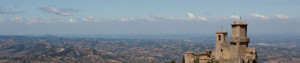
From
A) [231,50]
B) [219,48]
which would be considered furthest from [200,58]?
[231,50]

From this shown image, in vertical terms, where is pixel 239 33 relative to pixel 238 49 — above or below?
above

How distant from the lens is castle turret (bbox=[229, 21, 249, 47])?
56.1 meters

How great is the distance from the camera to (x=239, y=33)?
5622 centimetres

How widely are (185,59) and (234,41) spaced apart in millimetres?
18233

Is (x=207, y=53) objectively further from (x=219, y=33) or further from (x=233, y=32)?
(x=233, y=32)

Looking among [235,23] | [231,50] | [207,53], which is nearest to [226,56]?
[231,50]

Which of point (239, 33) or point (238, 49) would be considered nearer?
point (239, 33)

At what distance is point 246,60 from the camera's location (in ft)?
185

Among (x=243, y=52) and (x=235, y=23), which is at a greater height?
(x=235, y=23)

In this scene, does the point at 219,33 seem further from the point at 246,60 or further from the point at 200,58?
the point at 246,60

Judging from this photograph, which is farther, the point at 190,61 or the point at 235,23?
the point at 190,61

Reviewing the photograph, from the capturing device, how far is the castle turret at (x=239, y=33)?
56062 mm

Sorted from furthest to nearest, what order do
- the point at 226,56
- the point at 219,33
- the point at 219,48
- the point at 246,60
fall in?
1. the point at 219,33
2. the point at 219,48
3. the point at 226,56
4. the point at 246,60

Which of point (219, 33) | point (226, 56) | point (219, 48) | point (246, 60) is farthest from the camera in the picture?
point (219, 33)
